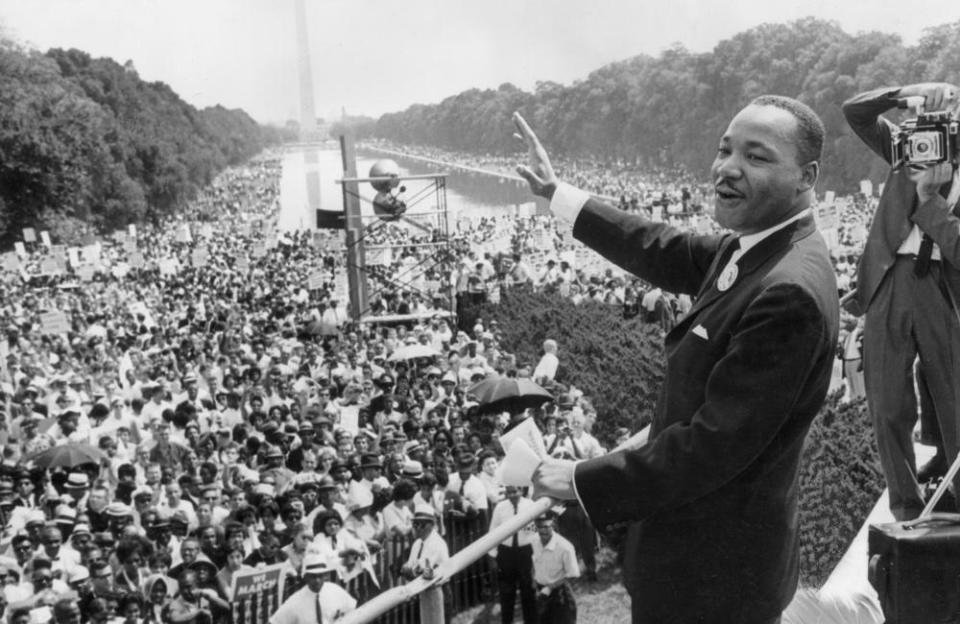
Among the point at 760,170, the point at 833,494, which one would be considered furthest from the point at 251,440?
the point at 760,170

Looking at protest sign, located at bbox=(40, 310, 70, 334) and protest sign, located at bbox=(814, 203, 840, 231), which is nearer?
protest sign, located at bbox=(40, 310, 70, 334)

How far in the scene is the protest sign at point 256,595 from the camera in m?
7.10

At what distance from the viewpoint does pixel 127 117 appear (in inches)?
2776

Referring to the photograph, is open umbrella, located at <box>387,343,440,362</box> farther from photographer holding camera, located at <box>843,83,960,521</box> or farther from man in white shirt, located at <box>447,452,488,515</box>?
photographer holding camera, located at <box>843,83,960,521</box>

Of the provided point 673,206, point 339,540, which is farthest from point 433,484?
point 673,206

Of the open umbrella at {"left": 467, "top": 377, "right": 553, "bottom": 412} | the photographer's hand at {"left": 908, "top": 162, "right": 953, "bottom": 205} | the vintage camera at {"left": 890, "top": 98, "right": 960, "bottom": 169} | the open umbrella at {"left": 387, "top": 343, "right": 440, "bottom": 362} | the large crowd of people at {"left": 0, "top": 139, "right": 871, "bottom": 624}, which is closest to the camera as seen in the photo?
the vintage camera at {"left": 890, "top": 98, "right": 960, "bottom": 169}

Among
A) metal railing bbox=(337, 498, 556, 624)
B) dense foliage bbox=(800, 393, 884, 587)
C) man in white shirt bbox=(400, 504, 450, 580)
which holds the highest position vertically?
metal railing bbox=(337, 498, 556, 624)

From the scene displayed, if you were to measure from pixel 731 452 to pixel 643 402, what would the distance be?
1028 cm

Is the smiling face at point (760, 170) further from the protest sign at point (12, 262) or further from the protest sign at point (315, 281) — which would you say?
the protest sign at point (12, 262)

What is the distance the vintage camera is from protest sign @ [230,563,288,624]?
16.3 feet

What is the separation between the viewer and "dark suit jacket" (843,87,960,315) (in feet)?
11.8

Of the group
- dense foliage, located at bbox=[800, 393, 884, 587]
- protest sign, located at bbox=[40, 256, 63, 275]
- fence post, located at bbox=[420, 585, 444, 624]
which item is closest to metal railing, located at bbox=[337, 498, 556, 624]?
fence post, located at bbox=[420, 585, 444, 624]

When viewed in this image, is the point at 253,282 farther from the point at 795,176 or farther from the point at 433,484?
the point at 795,176

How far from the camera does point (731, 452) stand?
7.02 ft
